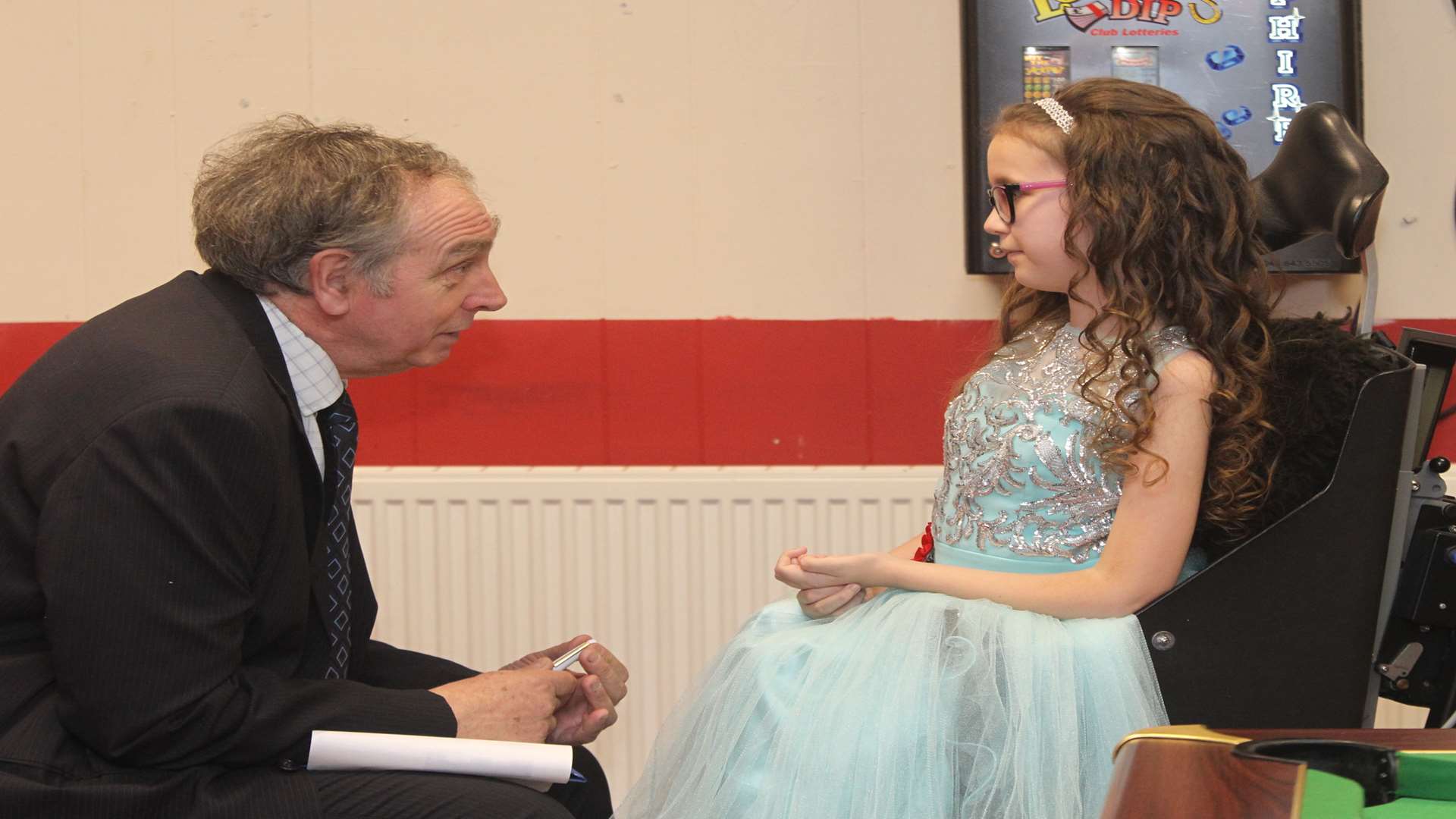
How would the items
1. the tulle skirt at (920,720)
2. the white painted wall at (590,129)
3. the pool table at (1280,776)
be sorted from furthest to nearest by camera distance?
1. the white painted wall at (590,129)
2. the tulle skirt at (920,720)
3. the pool table at (1280,776)

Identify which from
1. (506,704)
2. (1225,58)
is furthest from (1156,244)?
(1225,58)

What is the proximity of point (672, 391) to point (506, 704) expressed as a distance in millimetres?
1267

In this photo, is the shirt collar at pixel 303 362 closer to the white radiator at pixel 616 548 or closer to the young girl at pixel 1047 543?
the young girl at pixel 1047 543

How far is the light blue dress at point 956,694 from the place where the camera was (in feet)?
4.75

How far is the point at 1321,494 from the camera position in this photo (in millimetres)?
1504

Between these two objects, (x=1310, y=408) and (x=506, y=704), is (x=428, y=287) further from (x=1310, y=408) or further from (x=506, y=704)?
(x=1310, y=408)

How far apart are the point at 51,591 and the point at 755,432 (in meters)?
1.61

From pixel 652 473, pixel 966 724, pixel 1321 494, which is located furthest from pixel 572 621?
pixel 1321 494

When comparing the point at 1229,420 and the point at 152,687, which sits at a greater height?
the point at 1229,420

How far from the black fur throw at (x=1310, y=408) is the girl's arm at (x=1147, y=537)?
8cm

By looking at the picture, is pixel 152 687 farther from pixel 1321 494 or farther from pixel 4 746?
pixel 1321 494

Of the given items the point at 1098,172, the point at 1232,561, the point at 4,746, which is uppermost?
the point at 1098,172

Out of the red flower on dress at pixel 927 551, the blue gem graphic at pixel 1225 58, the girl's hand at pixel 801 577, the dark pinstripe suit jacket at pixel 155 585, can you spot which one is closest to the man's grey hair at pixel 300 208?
the dark pinstripe suit jacket at pixel 155 585

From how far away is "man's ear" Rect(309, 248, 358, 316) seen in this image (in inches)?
60.2
